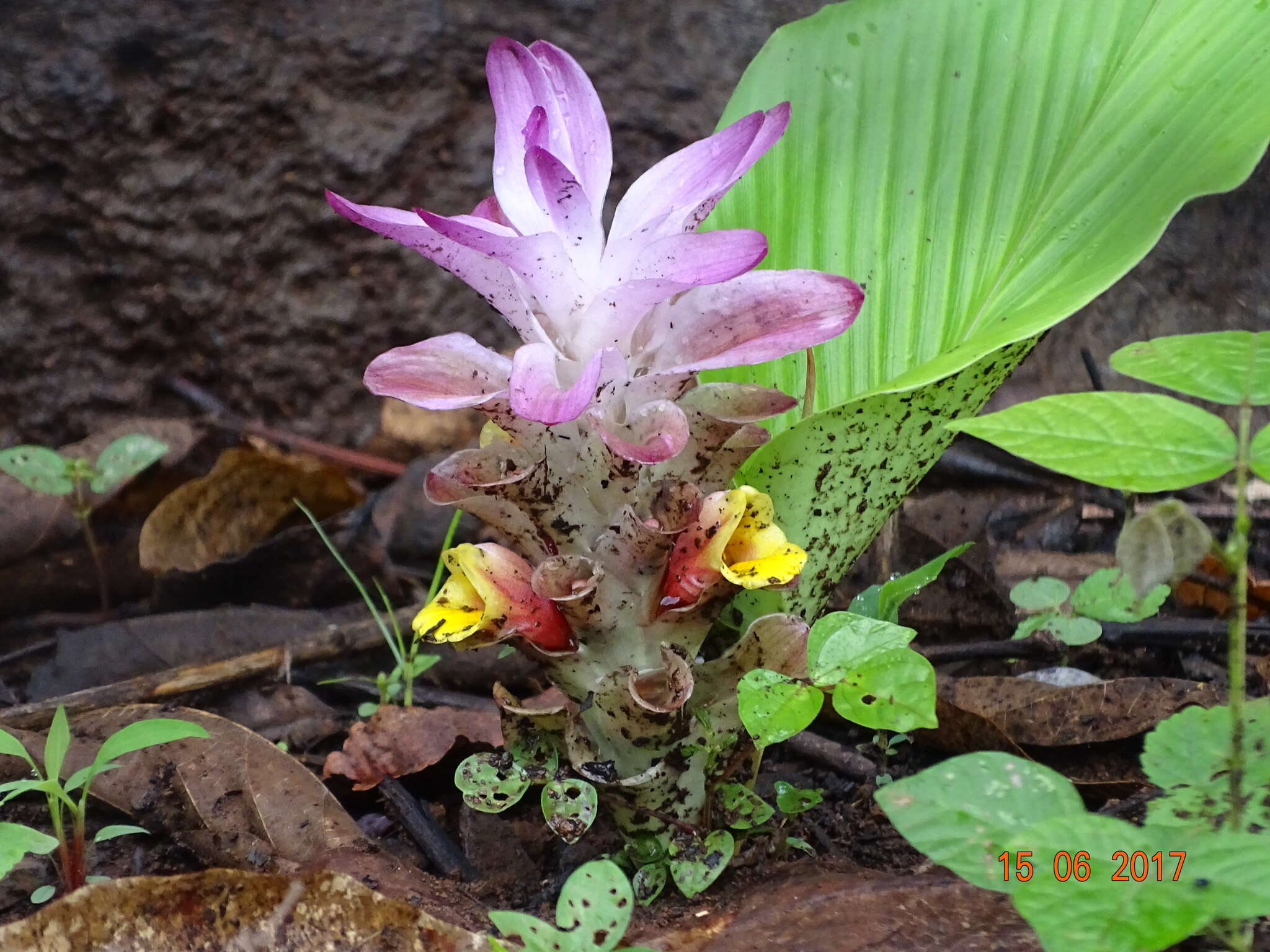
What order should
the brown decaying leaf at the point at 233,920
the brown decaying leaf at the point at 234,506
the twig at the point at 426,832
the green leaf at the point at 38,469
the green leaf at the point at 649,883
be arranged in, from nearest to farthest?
the brown decaying leaf at the point at 233,920
the green leaf at the point at 649,883
the twig at the point at 426,832
the green leaf at the point at 38,469
the brown decaying leaf at the point at 234,506

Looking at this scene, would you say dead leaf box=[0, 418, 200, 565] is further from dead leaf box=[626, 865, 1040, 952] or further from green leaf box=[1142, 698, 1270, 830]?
green leaf box=[1142, 698, 1270, 830]

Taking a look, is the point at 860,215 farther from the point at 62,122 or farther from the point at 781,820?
the point at 62,122

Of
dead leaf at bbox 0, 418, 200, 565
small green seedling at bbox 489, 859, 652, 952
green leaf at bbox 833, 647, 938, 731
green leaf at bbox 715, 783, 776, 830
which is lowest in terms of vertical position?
dead leaf at bbox 0, 418, 200, 565

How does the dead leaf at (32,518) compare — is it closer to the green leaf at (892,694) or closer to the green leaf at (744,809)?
the green leaf at (744,809)

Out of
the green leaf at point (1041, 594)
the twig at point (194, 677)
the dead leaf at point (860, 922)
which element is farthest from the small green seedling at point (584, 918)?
the twig at point (194, 677)

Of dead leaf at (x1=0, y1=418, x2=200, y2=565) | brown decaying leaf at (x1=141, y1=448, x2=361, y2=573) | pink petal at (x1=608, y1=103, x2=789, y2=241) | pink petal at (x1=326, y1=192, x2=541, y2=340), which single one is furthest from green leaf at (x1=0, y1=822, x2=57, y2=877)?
dead leaf at (x1=0, y1=418, x2=200, y2=565)

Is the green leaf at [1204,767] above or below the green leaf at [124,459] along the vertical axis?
above

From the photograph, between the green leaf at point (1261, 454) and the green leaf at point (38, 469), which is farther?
the green leaf at point (38, 469)
